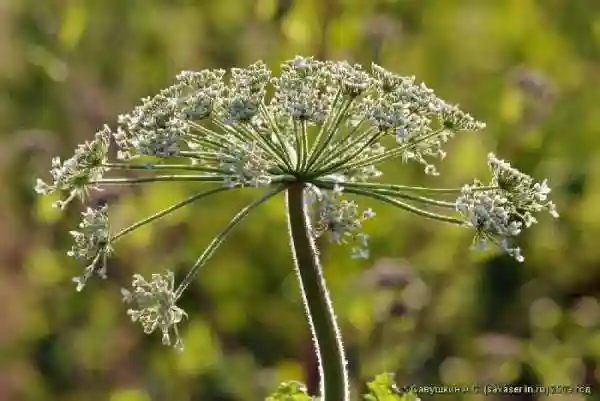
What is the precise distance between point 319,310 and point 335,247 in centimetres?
169

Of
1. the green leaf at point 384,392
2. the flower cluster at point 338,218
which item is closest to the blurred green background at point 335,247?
the green leaf at point 384,392

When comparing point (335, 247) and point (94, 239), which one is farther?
point (335, 247)

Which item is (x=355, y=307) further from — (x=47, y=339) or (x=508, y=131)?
(x=47, y=339)

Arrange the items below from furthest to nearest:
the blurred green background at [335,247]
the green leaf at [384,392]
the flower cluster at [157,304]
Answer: the blurred green background at [335,247], the green leaf at [384,392], the flower cluster at [157,304]

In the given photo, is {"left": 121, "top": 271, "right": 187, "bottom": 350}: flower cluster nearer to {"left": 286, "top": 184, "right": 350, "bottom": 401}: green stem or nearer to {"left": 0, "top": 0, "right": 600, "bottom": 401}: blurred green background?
{"left": 286, "top": 184, "right": 350, "bottom": 401}: green stem

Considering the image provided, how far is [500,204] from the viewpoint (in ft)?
3.05

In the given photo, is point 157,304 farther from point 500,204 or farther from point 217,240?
point 500,204

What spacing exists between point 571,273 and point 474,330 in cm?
38

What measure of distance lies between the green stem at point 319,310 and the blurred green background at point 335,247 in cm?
126

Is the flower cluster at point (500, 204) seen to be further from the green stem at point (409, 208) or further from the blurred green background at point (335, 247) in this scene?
the blurred green background at point (335, 247)

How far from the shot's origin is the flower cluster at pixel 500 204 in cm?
89

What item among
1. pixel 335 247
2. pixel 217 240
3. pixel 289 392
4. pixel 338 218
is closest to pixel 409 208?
pixel 338 218

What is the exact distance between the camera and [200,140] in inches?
38.2

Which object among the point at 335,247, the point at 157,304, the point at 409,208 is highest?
the point at 335,247
